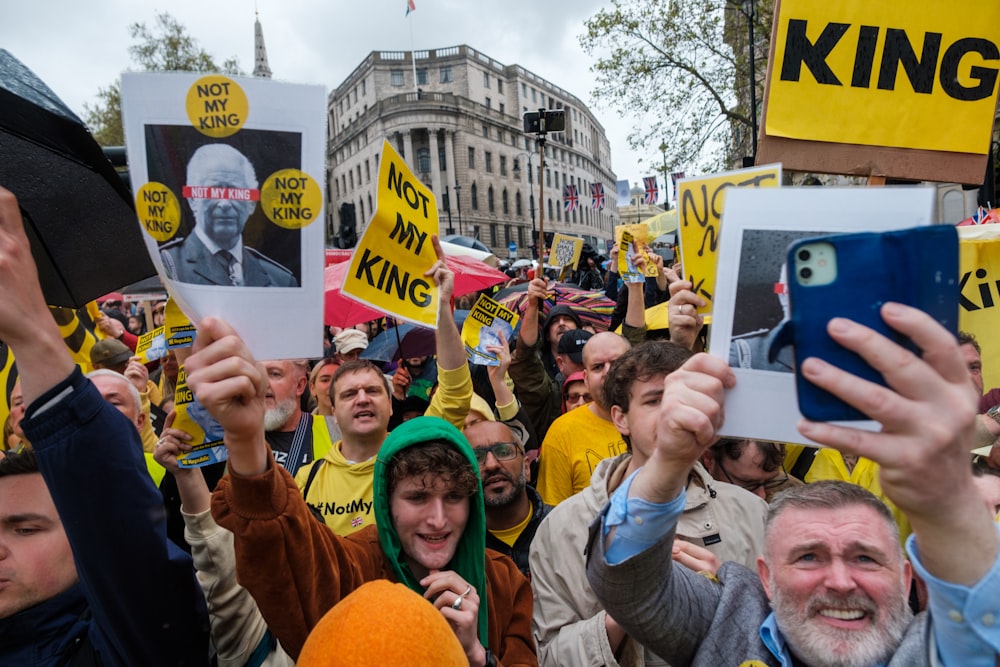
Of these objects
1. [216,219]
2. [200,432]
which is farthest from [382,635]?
[200,432]

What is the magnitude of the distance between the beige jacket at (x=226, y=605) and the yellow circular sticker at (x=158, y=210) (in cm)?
98

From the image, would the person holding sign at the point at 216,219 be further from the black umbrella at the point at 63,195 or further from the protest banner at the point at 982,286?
the protest banner at the point at 982,286

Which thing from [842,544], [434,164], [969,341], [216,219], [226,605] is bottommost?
[226,605]

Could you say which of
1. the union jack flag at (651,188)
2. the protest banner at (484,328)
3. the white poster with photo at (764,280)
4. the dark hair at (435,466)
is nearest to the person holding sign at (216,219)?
the dark hair at (435,466)

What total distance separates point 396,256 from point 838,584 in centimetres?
207

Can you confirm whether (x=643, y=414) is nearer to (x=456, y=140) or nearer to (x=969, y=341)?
(x=969, y=341)

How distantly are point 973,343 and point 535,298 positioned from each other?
2.83 meters

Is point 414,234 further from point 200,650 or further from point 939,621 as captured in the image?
point 939,621

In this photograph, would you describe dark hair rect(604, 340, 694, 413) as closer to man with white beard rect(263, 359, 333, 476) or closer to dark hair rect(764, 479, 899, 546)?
dark hair rect(764, 479, 899, 546)

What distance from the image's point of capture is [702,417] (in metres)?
1.19

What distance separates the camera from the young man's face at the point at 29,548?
1621 millimetres

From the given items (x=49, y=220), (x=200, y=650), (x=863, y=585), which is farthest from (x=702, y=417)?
(x=49, y=220)

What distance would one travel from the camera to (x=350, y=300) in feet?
19.7

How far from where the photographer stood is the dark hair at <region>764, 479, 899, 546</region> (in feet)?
5.76
